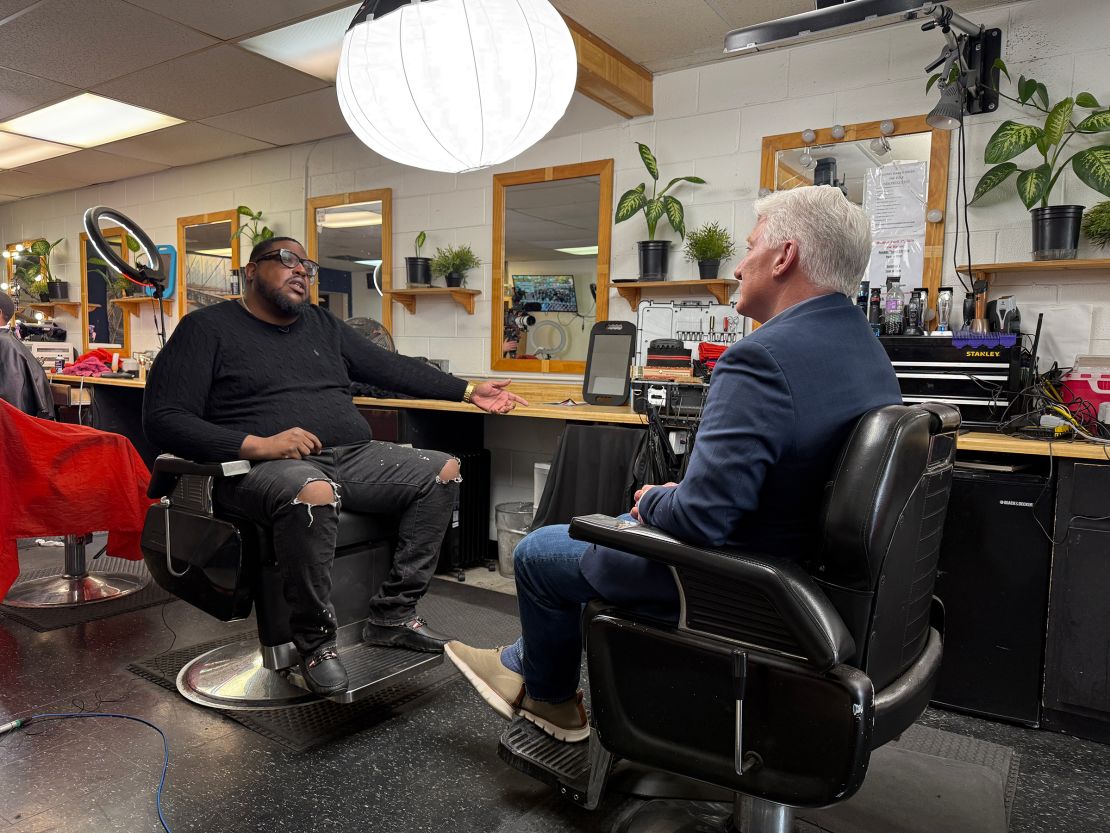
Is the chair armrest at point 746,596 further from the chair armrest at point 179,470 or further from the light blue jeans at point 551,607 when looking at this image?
the chair armrest at point 179,470

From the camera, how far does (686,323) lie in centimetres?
352

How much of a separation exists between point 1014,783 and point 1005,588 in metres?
0.54

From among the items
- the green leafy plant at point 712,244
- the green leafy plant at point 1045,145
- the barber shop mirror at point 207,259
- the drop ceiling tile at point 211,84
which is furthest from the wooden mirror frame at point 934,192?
the barber shop mirror at point 207,259

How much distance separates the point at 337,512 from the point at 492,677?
63cm

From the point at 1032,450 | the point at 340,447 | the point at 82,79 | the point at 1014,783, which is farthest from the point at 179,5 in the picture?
the point at 1014,783

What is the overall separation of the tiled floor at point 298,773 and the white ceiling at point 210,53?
2.55 meters

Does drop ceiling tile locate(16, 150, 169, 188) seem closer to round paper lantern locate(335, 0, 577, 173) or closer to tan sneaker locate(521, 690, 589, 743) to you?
round paper lantern locate(335, 0, 577, 173)

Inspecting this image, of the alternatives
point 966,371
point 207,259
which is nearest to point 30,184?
point 207,259

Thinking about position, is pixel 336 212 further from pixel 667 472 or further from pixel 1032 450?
pixel 1032 450

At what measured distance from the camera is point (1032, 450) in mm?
2098

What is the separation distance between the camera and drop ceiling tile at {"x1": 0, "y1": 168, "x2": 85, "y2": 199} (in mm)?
6066

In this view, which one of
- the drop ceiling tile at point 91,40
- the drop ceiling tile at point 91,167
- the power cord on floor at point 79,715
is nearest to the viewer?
the power cord on floor at point 79,715

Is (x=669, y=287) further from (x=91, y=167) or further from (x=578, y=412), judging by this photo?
(x=91, y=167)

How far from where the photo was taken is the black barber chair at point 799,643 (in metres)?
1.11
